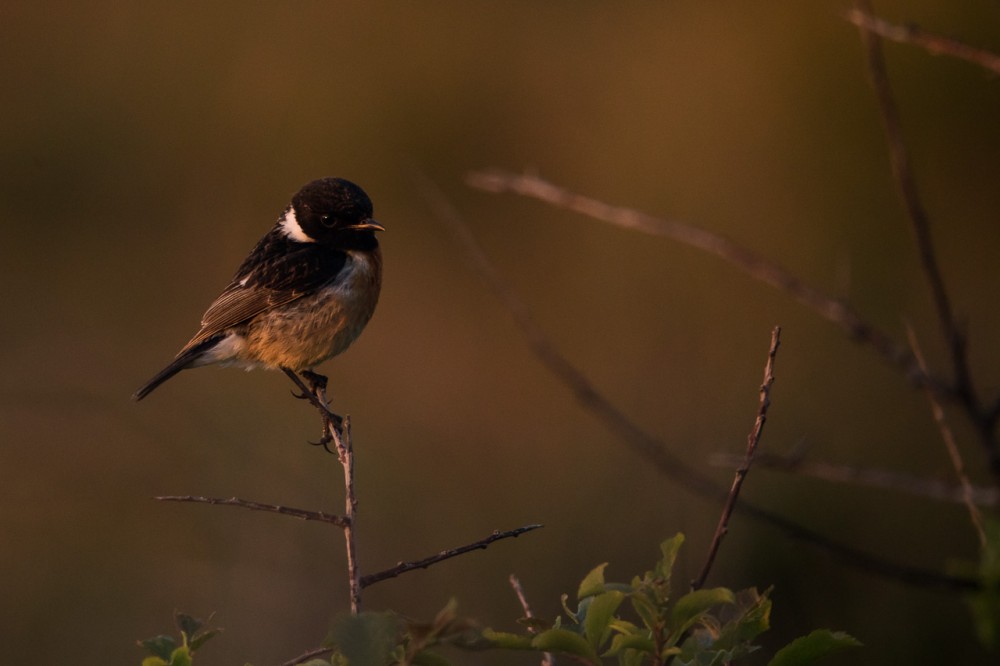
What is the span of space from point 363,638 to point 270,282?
4226 millimetres

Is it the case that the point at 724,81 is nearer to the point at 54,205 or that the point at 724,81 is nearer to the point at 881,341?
the point at 54,205

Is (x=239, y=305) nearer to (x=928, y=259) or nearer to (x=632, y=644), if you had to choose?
(x=632, y=644)

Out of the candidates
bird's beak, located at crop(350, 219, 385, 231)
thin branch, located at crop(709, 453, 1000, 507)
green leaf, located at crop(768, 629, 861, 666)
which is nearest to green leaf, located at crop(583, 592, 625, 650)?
green leaf, located at crop(768, 629, 861, 666)

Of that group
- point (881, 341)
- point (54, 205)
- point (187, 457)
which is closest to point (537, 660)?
point (187, 457)

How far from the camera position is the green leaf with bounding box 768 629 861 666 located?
190cm

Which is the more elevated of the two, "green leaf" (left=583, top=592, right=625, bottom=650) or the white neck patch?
the white neck patch

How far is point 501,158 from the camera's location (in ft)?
36.1

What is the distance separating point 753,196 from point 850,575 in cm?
431

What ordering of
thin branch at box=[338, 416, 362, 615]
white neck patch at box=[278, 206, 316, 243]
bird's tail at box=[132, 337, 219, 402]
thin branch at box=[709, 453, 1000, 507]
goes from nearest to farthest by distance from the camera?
thin branch at box=[709, 453, 1000, 507]
thin branch at box=[338, 416, 362, 615]
bird's tail at box=[132, 337, 219, 402]
white neck patch at box=[278, 206, 316, 243]

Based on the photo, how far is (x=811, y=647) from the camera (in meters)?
1.91

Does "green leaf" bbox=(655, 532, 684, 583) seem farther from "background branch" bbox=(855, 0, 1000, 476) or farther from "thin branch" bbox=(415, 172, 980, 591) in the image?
"background branch" bbox=(855, 0, 1000, 476)

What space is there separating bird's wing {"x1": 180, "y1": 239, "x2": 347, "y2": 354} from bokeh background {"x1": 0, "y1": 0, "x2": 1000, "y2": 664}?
1301 mm

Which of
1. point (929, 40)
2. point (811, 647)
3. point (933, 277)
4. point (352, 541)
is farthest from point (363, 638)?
point (929, 40)

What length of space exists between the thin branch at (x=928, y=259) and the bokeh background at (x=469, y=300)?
15.2 ft
